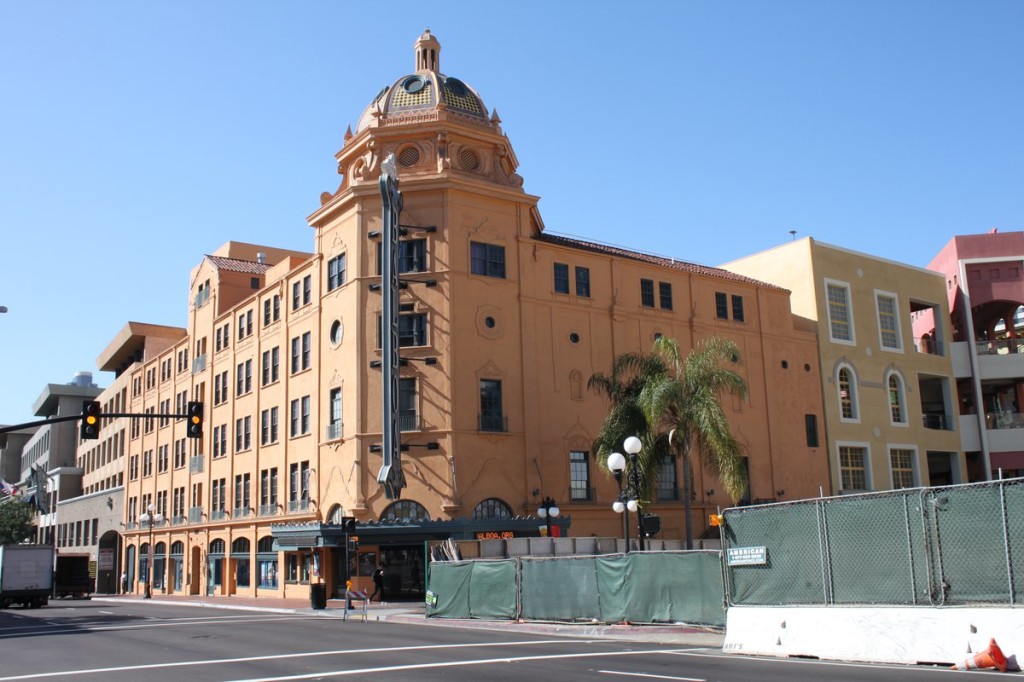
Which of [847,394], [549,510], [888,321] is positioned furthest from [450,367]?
[888,321]

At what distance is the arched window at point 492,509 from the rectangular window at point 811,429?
19.4 m

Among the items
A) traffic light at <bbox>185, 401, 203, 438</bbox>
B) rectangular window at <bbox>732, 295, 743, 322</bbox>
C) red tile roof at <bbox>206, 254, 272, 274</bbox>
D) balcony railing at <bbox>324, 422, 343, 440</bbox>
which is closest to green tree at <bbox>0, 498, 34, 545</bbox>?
red tile roof at <bbox>206, 254, 272, 274</bbox>

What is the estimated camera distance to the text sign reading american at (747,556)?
17922 millimetres

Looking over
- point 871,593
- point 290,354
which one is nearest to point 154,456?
point 290,354

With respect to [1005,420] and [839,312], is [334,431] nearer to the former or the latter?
[839,312]

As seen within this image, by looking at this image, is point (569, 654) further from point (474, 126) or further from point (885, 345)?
point (885, 345)

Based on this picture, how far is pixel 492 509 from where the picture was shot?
39406mm

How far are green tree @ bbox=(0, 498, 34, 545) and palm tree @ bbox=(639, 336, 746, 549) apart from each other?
71632mm

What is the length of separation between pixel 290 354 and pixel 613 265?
1633cm

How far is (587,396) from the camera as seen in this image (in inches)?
1708

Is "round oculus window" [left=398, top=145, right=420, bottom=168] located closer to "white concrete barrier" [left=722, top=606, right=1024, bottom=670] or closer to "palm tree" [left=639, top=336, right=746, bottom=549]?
"palm tree" [left=639, top=336, right=746, bottom=549]

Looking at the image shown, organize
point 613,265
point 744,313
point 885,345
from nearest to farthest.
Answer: point 613,265, point 744,313, point 885,345

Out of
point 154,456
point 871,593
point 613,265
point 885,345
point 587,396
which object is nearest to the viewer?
point 871,593

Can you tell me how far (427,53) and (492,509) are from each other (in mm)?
22235
